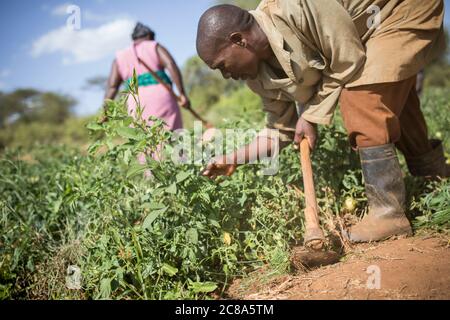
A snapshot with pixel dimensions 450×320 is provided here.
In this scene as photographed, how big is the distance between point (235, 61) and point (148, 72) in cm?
198

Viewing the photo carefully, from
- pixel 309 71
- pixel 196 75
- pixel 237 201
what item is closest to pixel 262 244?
pixel 237 201

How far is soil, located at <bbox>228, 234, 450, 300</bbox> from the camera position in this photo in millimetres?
1531

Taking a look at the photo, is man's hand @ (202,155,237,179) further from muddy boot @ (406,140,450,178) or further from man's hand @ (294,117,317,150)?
muddy boot @ (406,140,450,178)

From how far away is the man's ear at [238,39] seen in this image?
1.88 m

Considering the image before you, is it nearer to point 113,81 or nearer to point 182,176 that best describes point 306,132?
point 182,176

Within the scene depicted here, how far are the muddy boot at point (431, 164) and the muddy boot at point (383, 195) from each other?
1.72 feet

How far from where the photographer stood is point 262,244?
6.91 ft

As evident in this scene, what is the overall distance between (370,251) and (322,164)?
0.67 metres

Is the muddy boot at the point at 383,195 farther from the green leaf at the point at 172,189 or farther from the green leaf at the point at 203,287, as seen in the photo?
the green leaf at the point at 172,189

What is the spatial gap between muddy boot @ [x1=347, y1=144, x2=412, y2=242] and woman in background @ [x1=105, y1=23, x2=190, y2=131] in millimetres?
2232

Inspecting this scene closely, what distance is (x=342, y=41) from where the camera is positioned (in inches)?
72.3

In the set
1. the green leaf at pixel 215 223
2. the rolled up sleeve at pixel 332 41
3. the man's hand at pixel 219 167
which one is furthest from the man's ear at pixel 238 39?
the green leaf at pixel 215 223

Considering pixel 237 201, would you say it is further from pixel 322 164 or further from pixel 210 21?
pixel 210 21

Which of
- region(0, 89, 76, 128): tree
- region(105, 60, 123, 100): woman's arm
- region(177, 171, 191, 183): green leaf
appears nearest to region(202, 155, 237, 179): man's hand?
region(177, 171, 191, 183): green leaf
